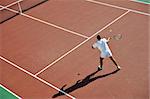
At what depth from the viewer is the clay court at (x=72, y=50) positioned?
11211 mm

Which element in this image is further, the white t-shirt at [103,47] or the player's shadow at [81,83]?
the white t-shirt at [103,47]

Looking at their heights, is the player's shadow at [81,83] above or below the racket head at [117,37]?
below

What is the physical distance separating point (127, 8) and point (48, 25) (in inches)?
168

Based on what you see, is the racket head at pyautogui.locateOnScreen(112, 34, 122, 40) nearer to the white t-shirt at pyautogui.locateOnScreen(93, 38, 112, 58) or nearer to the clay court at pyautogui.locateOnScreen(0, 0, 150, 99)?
the clay court at pyautogui.locateOnScreen(0, 0, 150, 99)

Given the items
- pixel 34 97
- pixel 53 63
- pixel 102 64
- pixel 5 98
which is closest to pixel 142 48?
pixel 102 64

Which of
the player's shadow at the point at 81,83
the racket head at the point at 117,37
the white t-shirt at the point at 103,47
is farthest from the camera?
the racket head at the point at 117,37

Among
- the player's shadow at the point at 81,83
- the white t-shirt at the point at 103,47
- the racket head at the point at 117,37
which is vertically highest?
the white t-shirt at the point at 103,47

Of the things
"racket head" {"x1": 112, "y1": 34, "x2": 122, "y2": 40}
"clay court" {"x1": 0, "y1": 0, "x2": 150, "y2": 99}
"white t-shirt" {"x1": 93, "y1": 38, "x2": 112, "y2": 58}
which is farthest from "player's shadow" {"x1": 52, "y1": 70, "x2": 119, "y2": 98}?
"racket head" {"x1": 112, "y1": 34, "x2": 122, "y2": 40}

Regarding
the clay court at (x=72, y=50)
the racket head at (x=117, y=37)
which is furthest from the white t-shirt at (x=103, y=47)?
the racket head at (x=117, y=37)

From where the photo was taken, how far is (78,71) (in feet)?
39.4

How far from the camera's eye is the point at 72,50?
13250mm

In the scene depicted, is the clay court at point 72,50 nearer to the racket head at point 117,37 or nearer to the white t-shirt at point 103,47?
the racket head at point 117,37

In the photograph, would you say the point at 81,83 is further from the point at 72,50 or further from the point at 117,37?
the point at 117,37

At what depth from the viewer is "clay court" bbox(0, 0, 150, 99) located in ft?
36.8
